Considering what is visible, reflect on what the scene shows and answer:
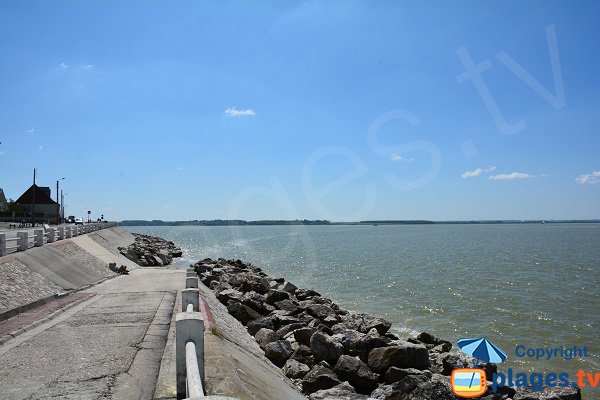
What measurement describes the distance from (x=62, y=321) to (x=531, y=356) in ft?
41.4

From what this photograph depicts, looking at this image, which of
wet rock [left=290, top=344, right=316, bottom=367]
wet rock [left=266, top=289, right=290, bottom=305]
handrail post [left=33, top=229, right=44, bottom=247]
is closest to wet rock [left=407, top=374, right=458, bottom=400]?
wet rock [left=290, top=344, right=316, bottom=367]

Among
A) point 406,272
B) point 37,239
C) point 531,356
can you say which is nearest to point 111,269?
point 37,239

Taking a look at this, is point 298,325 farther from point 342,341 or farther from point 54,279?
point 54,279

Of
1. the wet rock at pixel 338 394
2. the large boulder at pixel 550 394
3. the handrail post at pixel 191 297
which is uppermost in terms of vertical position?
the handrail post at pixel 191 297

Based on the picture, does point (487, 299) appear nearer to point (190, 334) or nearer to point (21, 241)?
point (21, 241)

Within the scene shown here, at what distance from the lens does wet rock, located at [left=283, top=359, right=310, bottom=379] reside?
10031 mm

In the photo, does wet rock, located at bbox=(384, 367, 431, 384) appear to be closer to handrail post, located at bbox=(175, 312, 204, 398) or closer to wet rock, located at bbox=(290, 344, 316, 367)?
wet rock, located at bbox=(290, 344, 316, 367)

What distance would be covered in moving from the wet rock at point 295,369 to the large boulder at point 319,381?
1.64 ft

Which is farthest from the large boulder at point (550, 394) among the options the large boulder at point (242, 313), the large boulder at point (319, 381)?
the large boulder at point (242, 313)

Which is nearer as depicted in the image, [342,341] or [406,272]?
[342,341]

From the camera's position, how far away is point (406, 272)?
36.2 metres

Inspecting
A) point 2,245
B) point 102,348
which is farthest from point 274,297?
point 102,348

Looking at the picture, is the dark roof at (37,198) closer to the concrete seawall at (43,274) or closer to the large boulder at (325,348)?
the concrete seawall at (43,274)

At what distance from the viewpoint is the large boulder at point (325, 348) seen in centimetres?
1074
